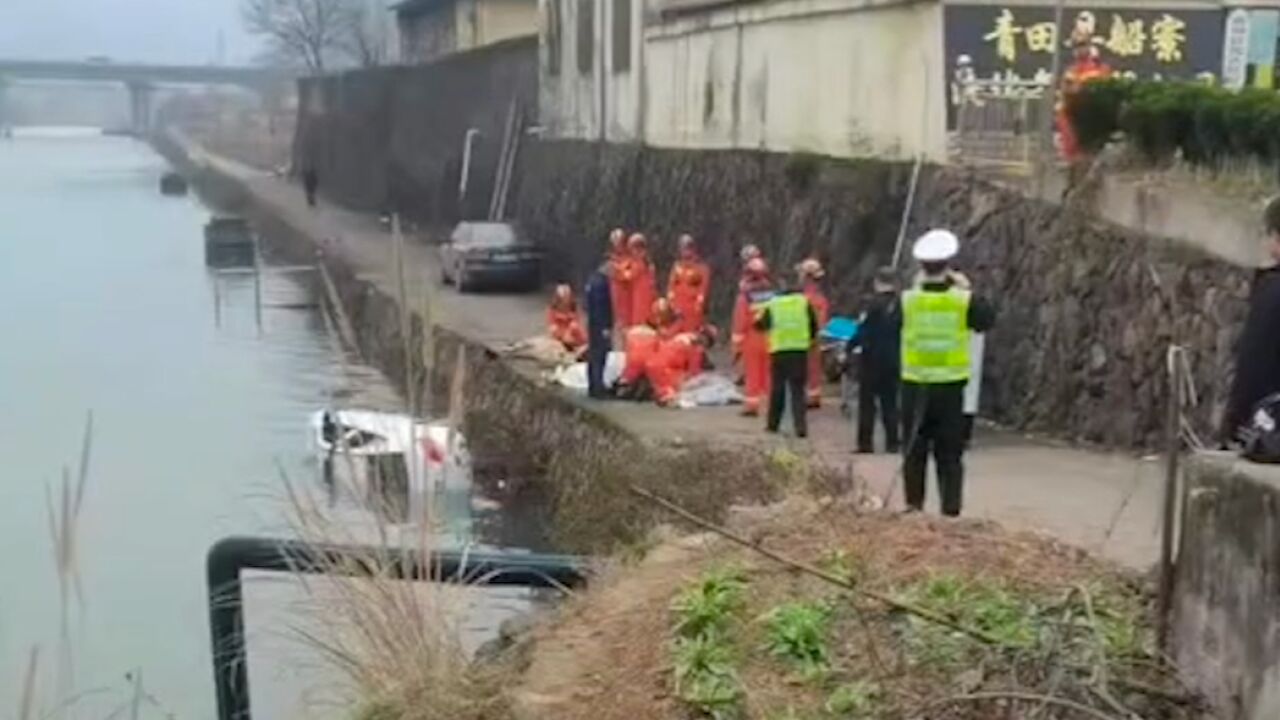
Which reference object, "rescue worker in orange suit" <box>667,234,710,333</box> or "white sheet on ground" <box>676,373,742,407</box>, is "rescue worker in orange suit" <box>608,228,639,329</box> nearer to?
"rescue worker in orange suit" <box>667,234,710,333</box>

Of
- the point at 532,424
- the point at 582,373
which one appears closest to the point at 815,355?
the point at 582,373

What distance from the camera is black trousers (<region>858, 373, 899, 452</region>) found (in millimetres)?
13867

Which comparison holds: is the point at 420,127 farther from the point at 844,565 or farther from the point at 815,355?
the point at 844,565

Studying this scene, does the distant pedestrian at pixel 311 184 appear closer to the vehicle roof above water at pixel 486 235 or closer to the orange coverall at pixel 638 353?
the vehicle roof above water at pixel 486 235

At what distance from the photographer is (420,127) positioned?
50.5 metres

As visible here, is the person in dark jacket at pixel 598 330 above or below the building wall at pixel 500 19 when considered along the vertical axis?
below

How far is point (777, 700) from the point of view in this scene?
4.93m

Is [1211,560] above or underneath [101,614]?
above

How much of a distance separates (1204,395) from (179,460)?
12.1 meters

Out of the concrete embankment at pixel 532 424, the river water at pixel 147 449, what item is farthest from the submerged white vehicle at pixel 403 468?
the river water at pixel 147 449

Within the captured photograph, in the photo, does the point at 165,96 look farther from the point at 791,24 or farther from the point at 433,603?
the point at 433,603

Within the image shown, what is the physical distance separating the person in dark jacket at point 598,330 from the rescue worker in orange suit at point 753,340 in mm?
1189

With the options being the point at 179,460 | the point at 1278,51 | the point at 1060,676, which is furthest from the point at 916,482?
the point at 179,460

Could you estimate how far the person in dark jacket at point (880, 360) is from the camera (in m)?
13.7
